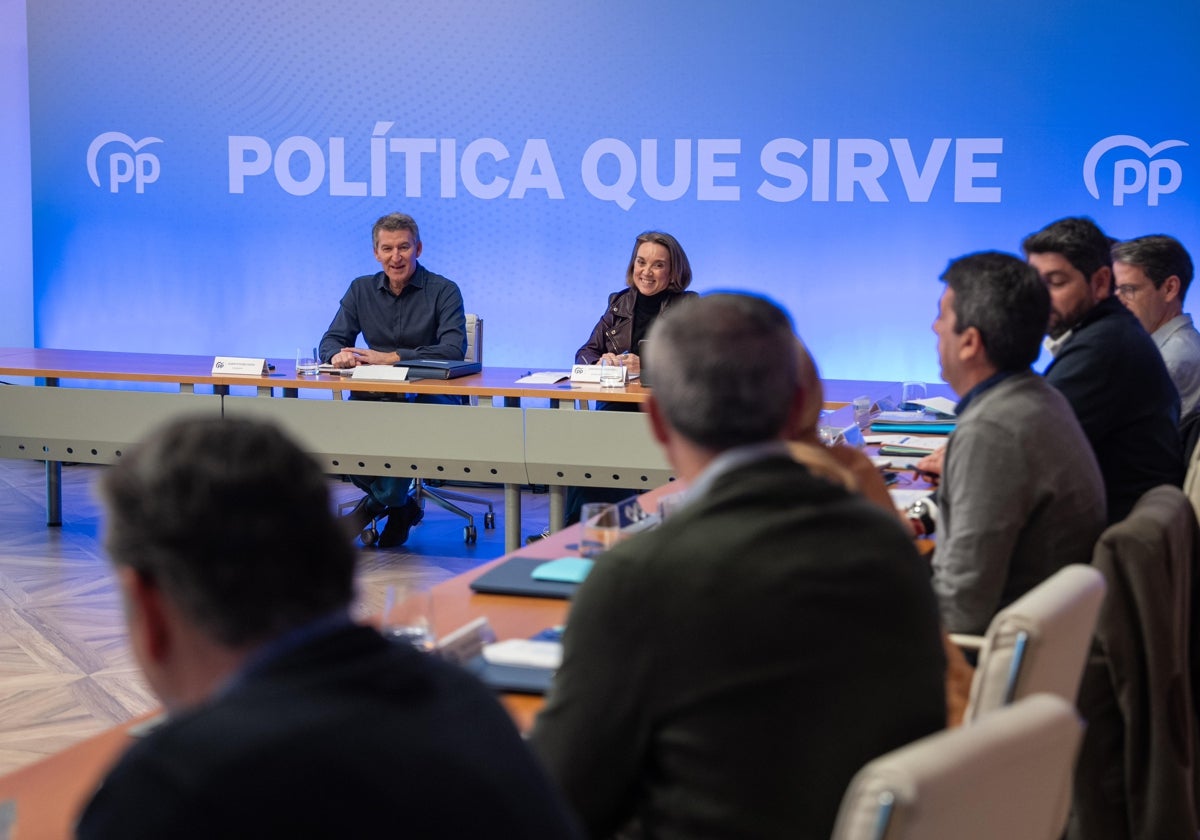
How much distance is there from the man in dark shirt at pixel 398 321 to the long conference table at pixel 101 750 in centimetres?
349

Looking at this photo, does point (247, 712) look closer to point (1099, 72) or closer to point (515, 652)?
point (515, 652)

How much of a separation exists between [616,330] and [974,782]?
15.8 ft

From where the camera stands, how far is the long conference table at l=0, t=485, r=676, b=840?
5.24 feet

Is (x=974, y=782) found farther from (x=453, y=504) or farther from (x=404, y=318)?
(x=453, y=504)

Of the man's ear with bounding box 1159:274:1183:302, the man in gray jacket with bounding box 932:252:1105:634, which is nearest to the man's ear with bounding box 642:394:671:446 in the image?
the man in gray jacket with bounding box 932:252:1105:634

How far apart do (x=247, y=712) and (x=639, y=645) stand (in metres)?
0.56

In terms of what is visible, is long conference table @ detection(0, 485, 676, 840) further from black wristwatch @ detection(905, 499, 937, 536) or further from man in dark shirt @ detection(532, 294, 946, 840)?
black wristwatch @ detection(905, 499, 937, 536)

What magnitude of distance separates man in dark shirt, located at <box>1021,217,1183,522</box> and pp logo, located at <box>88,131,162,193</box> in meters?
6.20

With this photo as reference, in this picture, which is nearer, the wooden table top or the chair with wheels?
the wooden table top

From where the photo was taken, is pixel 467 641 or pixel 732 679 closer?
pixel 732 679

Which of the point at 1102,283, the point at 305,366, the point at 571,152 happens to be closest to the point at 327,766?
the point at 1102,283

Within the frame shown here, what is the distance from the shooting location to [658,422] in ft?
5.54

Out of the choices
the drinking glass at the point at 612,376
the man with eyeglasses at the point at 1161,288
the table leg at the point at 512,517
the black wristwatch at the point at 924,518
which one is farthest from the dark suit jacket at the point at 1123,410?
the table leg at the point at 512,517

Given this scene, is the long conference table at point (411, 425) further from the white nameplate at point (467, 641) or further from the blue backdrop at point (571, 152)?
the white nameplate at point (467, 641)
